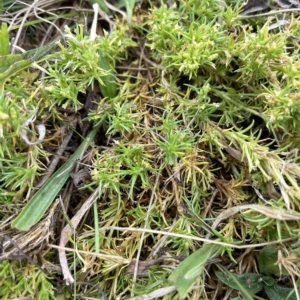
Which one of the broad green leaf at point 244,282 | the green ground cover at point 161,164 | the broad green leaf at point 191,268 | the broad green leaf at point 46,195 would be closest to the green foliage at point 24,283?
the green ground cover at point 161,164

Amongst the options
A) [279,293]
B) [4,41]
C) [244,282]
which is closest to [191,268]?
[244,282]

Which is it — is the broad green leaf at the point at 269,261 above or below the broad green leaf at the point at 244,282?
above

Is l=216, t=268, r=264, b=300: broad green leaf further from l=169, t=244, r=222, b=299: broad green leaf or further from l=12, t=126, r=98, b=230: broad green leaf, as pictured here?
l=12, t=126, r=98, b=230: broad green leaf

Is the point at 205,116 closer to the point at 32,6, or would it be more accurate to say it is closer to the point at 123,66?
the point at 123,66

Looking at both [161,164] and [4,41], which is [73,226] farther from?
[4,41]

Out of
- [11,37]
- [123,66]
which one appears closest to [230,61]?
[123,66]

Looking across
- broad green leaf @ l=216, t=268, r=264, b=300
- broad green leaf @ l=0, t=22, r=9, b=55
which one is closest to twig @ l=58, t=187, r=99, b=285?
broad green leaf @ l=216, t=268, r=264, b=300

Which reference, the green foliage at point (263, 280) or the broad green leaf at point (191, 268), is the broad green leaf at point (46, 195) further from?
the green foliage at point (263, 280)
